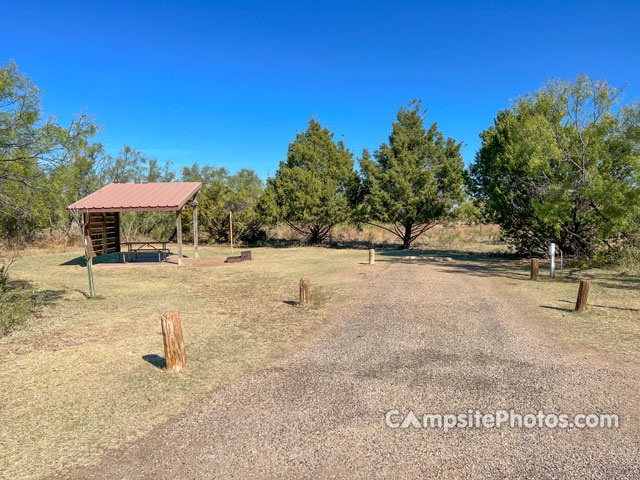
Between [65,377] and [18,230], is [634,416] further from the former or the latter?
[18,230]

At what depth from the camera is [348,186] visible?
25.8 meters

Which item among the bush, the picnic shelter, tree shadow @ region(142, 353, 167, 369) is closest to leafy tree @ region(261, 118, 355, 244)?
the picnic shelter

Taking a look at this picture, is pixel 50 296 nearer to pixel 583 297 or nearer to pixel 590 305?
pixel 583 297

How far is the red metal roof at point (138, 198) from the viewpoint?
15.3 m

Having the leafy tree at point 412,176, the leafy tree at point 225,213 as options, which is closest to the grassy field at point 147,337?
the leafy tree at point 412,176

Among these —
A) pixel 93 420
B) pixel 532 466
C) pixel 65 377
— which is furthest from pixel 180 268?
pixel 532 466

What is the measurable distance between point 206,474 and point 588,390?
4238 mm

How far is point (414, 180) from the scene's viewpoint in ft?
75.9

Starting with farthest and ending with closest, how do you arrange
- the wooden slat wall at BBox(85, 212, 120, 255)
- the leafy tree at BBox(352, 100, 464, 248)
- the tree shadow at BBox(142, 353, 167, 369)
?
the leafy tree at BBox(352, 100, 464, 248)
the wooden slat wall at BBox(85, 212, 120, 255)
the tree shadow at BBox(142, 353, 167, 369)

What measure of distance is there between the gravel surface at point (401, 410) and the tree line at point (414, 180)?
19.9 feet

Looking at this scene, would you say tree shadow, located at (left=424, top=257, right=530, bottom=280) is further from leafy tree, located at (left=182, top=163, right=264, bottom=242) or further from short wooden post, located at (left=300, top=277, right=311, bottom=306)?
leafy tree, located at (left=182, top=163, right=264, bottom=242)

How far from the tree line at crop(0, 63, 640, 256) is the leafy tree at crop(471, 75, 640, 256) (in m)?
0.04

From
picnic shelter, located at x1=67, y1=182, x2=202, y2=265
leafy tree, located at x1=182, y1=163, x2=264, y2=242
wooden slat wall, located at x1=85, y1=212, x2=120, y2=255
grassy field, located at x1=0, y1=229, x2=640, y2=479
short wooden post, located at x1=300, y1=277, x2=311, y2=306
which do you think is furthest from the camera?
leafy tree, located at x1=182, y1=163, x2=264, y2=242

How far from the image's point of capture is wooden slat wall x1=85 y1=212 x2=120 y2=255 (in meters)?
17.8
